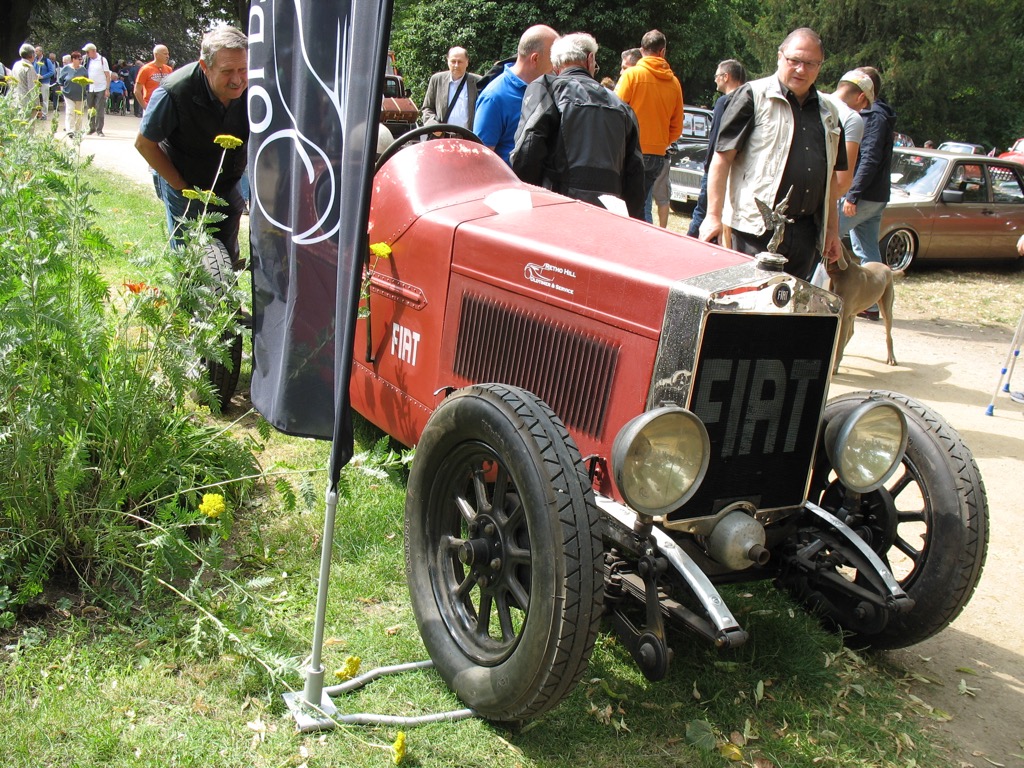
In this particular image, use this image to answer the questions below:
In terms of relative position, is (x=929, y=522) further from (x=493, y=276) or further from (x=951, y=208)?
(x=951, y=208)

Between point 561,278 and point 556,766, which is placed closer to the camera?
point 556,766

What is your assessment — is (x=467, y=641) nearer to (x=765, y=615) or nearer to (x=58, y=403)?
(x=765, y=615)

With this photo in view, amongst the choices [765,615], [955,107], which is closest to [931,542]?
[765,615]

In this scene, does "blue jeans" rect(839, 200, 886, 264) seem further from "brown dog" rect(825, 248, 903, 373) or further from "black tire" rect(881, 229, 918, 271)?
"black tire" rect(881, 229, 918, 271)

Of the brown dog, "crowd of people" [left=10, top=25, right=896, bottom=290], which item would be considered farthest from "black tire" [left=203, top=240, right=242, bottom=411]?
the brown dog

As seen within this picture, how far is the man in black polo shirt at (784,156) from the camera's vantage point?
4.85 m

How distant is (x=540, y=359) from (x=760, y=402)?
80 centimetres

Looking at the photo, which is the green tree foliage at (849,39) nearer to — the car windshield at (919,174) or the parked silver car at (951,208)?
the car windshield at (919,174)

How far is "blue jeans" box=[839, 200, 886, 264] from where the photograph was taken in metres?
8.41

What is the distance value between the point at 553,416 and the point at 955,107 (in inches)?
1446

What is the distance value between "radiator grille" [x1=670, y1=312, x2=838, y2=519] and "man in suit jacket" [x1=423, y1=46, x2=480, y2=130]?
4950 millimetres

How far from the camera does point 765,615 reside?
3504 mm

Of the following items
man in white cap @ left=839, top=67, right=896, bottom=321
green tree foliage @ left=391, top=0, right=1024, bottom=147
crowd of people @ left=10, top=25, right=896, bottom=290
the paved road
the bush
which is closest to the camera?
the bush

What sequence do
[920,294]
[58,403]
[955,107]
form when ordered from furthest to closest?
[955,107]
[920,294]
[58,403]
